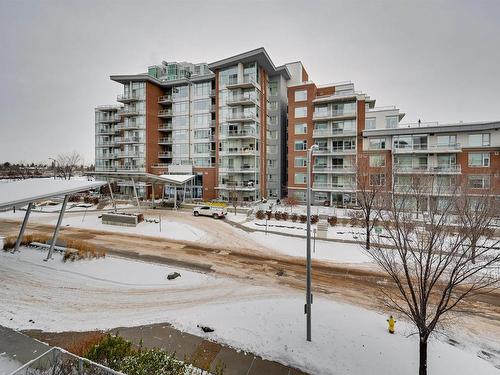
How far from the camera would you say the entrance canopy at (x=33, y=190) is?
39.6 feet

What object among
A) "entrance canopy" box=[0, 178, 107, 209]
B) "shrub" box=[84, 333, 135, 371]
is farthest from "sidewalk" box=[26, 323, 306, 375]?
"entrance canopy" box=[0, 178, 107, 209]

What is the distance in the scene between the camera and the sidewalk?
25.1 feet

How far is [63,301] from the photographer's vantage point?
37.8 feet

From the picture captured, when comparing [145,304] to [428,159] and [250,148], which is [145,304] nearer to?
[250,148]

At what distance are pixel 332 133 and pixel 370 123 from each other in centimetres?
740

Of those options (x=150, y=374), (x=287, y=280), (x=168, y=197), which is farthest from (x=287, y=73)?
(x=150, y=374)

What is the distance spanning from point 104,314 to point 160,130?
4673 centimetres

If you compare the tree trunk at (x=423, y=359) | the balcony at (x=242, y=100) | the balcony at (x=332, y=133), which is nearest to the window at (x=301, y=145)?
the balcony at (x=332, y=133)

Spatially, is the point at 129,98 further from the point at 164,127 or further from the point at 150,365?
the point at 150,365

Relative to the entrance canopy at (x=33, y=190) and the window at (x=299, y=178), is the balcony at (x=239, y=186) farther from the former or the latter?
the entrance canopy at (x=33, y=190)

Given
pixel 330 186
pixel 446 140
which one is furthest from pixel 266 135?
pixel 446 140

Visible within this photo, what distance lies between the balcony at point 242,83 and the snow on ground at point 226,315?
34.6 m

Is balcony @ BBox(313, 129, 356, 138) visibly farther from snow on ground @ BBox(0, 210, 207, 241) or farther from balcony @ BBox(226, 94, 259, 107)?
snow on ground @ BBox(0, 210, 207, 241)

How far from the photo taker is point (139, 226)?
1085 inches
